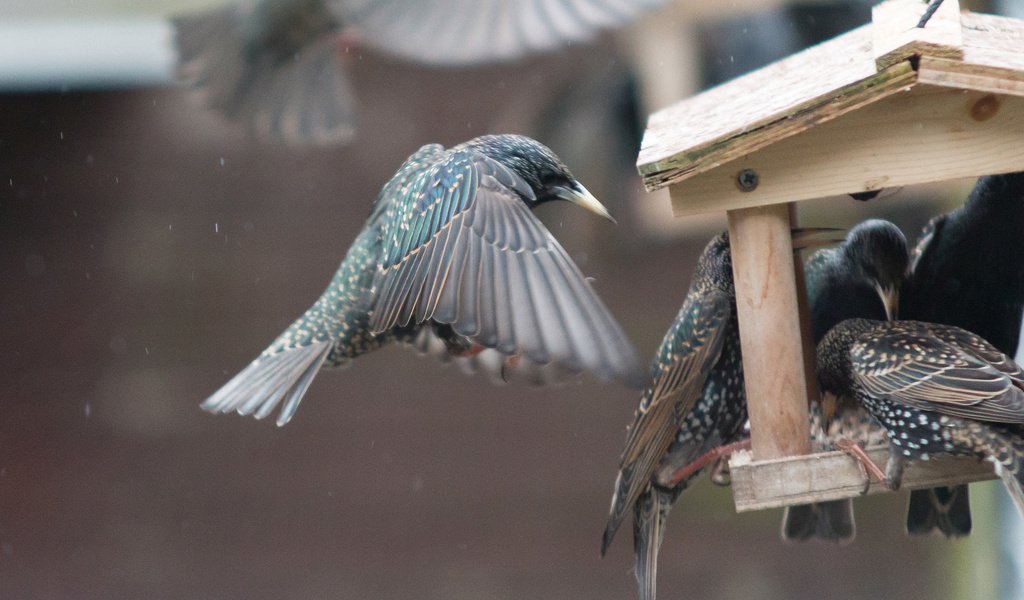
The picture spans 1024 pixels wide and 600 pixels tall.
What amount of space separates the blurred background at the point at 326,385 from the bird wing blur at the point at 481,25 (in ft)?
1.23

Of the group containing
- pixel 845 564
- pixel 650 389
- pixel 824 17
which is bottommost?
pixel 845 564

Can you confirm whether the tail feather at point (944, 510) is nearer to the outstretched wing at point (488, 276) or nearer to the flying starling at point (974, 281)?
the flying starling at point (974, 281)

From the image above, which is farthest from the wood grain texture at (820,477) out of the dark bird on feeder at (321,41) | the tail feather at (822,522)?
the dark bird on feeder at (321,41)

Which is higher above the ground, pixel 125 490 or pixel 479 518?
pixel 125 490

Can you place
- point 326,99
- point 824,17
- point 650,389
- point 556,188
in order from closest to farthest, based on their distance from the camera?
point 650,389 < point 556,188 < point 326,99 < point 824,17

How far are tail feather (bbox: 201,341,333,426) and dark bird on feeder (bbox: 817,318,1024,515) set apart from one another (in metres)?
1.12

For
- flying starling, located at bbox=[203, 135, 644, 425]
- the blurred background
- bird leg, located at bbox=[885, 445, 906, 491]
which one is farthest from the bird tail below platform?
bird leg, located at bbox=[885, 445, 906, 491]

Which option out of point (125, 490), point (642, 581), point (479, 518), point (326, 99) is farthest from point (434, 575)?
point (642, 581)

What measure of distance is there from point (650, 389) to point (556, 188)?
0.47m

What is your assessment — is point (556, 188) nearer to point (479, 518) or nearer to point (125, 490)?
point (479, 518)

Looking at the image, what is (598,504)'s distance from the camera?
15.2 feet

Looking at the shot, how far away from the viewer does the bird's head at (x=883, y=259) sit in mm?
2459

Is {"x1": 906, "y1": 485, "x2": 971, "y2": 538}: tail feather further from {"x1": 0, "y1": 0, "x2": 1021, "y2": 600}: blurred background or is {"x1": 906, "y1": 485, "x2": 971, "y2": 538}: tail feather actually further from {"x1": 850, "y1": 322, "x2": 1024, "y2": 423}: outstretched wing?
{"x1": 0, "y1": 0, "x2": 1021, "y2": 600}: blurred background

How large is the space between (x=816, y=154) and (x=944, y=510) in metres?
0.91
